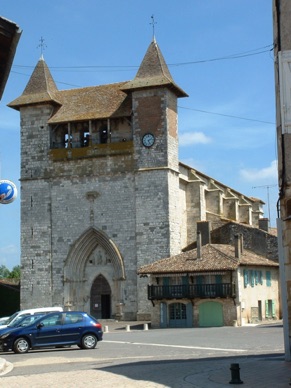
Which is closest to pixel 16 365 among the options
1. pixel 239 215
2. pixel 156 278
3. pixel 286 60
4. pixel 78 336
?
pixel 78 336

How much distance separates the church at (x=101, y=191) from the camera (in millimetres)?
49969

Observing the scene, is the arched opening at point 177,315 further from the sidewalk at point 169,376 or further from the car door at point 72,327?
the sidewalk at point 169,376

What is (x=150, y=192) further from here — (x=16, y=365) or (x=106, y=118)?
(x=16, y=365)

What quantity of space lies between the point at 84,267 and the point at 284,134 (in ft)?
127

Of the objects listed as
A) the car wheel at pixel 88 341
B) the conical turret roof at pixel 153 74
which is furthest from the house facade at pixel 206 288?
the car wheel at pixel 88 341

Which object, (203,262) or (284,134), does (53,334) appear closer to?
(284,134)

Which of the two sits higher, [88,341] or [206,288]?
[206,288]

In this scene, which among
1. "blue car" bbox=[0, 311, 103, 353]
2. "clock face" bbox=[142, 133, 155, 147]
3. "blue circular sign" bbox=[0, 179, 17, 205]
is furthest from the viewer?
"clock face" bbox=[142, 133, 155, 147]

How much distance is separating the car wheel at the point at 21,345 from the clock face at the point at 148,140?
27.4 meters

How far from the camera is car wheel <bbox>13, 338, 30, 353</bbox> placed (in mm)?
24359

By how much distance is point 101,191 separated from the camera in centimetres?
5144

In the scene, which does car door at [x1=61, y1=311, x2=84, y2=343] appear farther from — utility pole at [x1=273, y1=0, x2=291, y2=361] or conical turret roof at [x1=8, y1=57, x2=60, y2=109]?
conical turret roof at [x1=8, y1=57, x2=60, y2=109]

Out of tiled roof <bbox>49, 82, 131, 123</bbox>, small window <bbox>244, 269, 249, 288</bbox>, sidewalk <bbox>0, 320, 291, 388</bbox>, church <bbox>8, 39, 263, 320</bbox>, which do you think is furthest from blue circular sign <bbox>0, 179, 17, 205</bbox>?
tiled roof <bbox>49, 82, 131, 123</bbox>

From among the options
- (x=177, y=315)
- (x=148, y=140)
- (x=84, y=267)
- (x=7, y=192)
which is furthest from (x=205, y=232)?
(x=7, y=192)
